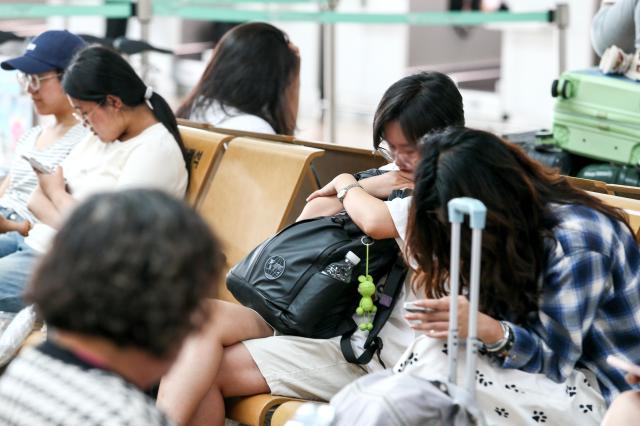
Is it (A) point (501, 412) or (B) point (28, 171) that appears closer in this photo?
(A) point (501, 412)

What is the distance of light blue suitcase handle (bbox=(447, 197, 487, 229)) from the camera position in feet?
6.95

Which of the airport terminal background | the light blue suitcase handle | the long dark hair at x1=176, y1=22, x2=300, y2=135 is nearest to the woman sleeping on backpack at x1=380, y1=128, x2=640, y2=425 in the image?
the light blue suitcase handle

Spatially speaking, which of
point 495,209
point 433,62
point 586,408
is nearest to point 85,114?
point 495,209

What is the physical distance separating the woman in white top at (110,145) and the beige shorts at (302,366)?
3.37 ft

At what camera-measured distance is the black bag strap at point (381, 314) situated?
2.88 meters

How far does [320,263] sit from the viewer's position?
2891 millimetres

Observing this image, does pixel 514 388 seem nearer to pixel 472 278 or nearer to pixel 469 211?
pixel 472 278

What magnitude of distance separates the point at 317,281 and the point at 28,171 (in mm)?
1919

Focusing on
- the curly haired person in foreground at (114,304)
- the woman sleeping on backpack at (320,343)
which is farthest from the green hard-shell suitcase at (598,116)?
the curly haired person in foreground at (114,304)

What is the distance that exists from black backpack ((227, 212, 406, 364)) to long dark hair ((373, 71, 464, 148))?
30 cm

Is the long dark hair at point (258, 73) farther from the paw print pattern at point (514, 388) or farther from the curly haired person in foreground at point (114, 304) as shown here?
the curly haired person in foreground at point (114, 304)

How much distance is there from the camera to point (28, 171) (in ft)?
14.3

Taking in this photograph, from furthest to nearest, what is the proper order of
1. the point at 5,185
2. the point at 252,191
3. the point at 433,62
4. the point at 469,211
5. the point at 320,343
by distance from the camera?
the point at 433,62 → the point at 5,185 → the point at 252,191 → the point at 320,343 → the point at 469,211

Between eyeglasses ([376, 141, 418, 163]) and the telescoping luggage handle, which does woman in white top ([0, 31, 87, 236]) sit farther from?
the telescoping luggage handle
